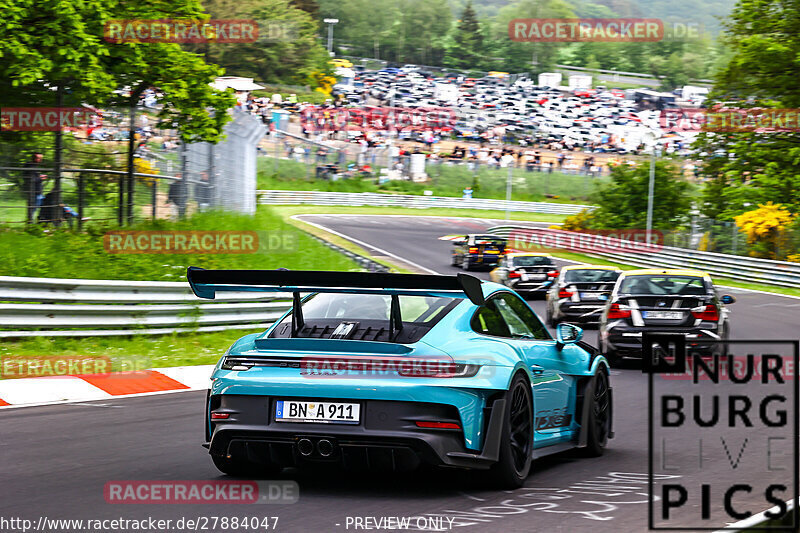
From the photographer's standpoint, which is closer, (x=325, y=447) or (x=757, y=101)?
(x=325, y=447)

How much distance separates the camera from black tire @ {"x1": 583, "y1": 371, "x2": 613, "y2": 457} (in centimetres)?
827

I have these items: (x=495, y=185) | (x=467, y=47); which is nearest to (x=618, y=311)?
(x=495, y=185)

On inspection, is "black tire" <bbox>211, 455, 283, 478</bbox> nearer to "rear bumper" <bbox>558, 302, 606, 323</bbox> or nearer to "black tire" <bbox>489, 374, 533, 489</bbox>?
"black tire" <bbox>489, 374, 533, 489</bbox>

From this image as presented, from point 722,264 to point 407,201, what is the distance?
36323 millimetres

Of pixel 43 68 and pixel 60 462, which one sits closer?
pixel 60 462

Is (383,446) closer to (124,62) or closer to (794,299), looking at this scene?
(124,62)

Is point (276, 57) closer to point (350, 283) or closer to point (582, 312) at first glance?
point (582, 312)

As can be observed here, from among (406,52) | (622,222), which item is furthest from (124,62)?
(406,52)

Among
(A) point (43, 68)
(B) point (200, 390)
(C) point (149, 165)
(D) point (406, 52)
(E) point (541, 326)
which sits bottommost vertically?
(B) point (200, 390)

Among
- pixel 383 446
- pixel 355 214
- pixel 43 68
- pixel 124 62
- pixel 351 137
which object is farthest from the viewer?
pixel 351 137

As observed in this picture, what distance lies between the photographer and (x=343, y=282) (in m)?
6.42

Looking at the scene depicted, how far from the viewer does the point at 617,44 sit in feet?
640

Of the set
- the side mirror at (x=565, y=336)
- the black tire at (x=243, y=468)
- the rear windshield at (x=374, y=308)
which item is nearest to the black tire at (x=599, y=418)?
the side mirror at (x=565, y=336)

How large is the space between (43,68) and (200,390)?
8.67m
